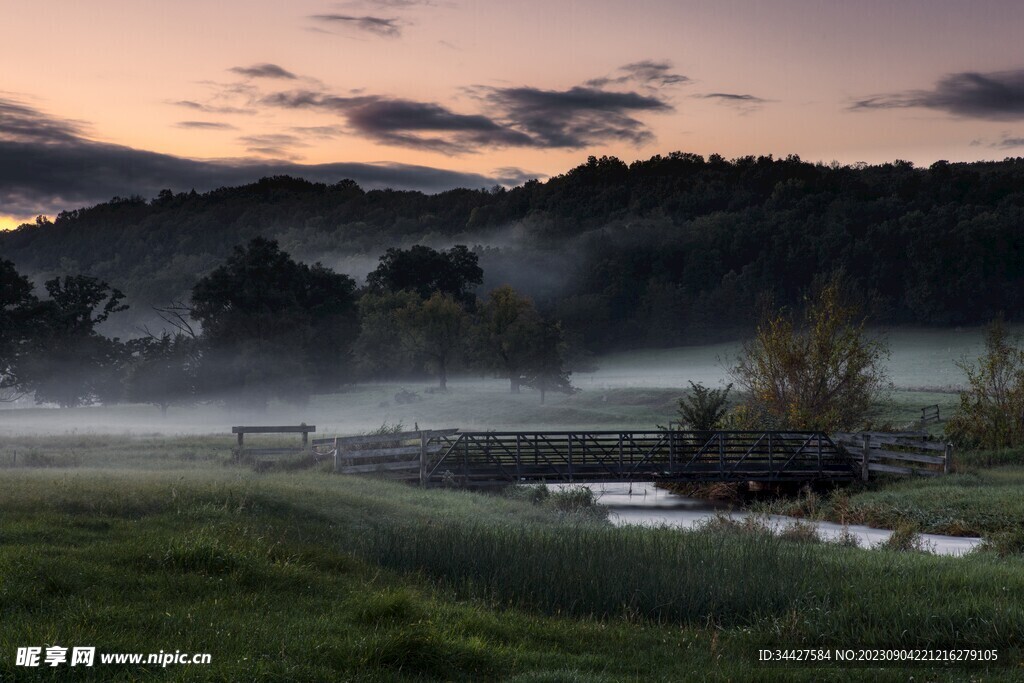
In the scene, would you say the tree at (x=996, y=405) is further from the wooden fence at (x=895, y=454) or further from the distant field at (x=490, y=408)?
the distant field at (x=490, y=408)

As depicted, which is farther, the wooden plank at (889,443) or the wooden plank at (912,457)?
the wooden plank at (889,443)

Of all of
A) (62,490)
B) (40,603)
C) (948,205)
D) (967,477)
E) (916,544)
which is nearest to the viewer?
(40,603)

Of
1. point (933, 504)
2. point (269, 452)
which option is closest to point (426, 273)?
point (269, 452)

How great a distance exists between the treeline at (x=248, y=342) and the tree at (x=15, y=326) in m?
0.07

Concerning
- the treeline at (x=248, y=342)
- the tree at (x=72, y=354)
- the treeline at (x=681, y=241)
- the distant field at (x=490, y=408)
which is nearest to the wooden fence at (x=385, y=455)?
the distant field at (x=490, y=408)

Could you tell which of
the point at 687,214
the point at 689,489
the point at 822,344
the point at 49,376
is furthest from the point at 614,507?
the point at 687,214

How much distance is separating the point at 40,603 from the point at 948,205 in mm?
111668

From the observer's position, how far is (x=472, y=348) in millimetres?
76375

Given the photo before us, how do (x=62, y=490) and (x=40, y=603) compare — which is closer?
(x=40, y=603)

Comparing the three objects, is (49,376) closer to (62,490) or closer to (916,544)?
(62,490)

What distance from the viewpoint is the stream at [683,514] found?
76.2 ft

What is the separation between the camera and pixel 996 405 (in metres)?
37.7

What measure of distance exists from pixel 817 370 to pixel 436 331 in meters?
46.0

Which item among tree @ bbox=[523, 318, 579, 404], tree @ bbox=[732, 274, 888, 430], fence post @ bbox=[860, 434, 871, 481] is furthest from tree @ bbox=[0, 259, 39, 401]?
fence post @ bbox=[860, 434, 871, 481]
